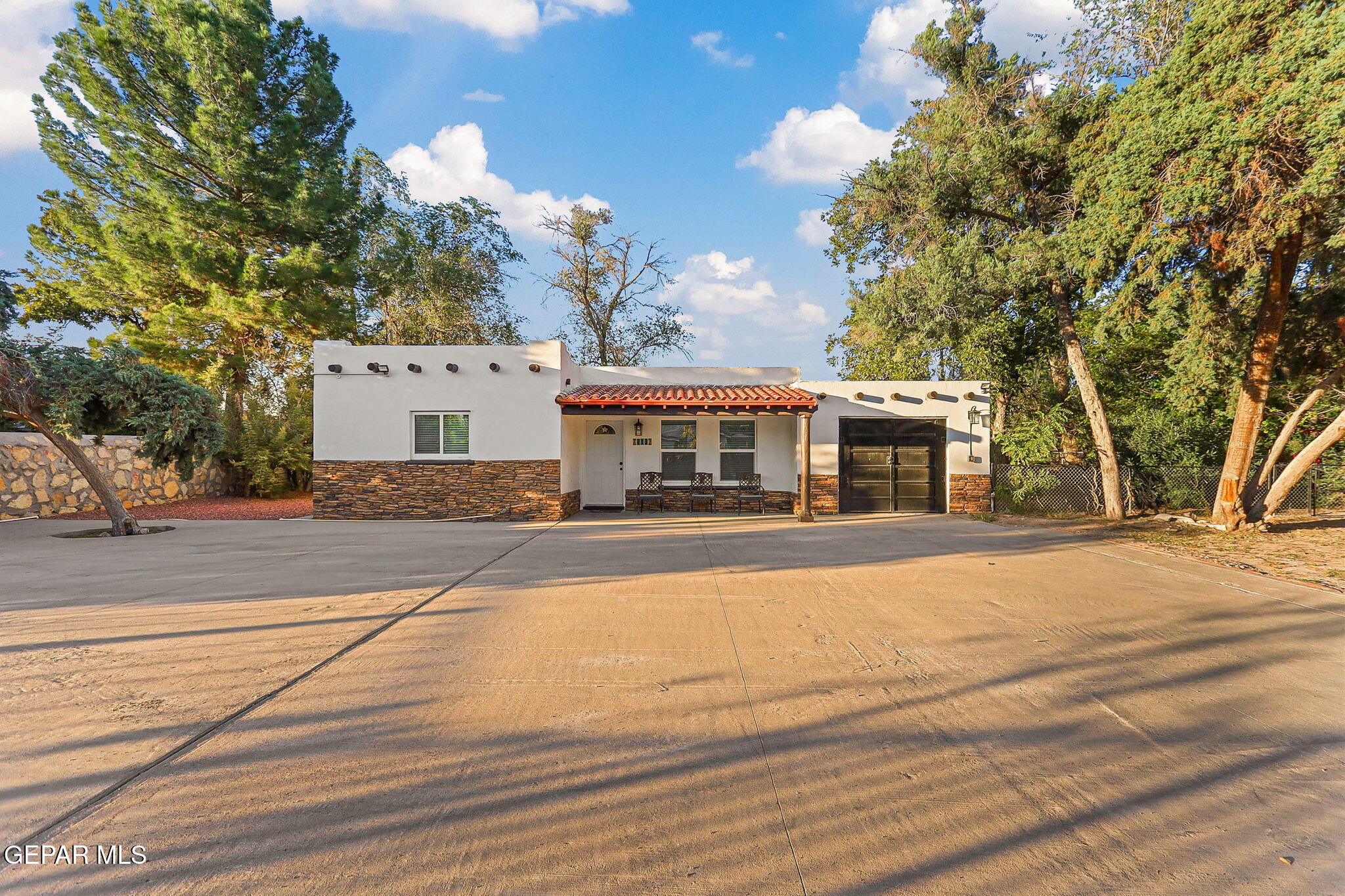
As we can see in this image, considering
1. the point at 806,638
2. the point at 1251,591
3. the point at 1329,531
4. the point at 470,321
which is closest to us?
the point at 806,638

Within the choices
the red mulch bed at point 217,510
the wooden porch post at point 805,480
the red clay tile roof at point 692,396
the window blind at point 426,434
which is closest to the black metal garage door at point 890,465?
the red clay tile roof at point 692,396

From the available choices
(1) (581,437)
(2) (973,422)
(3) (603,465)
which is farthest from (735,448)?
(2) (973,422)

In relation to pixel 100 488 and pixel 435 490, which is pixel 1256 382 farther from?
pixel 100 488

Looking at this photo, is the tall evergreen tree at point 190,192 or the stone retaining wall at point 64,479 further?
the tall evergreen tree at point 190,192

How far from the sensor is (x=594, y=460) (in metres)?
14.4

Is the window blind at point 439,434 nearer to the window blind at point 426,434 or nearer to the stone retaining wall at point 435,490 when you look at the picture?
the window blind at point 426,434

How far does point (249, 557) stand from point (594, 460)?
792 cm

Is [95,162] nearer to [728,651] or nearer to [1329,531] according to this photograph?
[728,651]

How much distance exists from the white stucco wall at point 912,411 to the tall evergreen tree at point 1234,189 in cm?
390

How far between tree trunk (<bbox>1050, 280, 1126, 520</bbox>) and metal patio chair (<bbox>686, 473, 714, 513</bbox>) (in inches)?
321

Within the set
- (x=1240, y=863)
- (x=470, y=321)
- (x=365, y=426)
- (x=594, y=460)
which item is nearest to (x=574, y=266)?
(x=470, y=321)

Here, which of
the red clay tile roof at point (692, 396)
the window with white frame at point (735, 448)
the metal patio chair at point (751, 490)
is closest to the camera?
the red clay tile roof at point (692, 396)

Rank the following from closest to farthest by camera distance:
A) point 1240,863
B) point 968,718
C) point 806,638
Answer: point 1240,863, point 968,718, point 806,638

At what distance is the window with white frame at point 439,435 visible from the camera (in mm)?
12094
